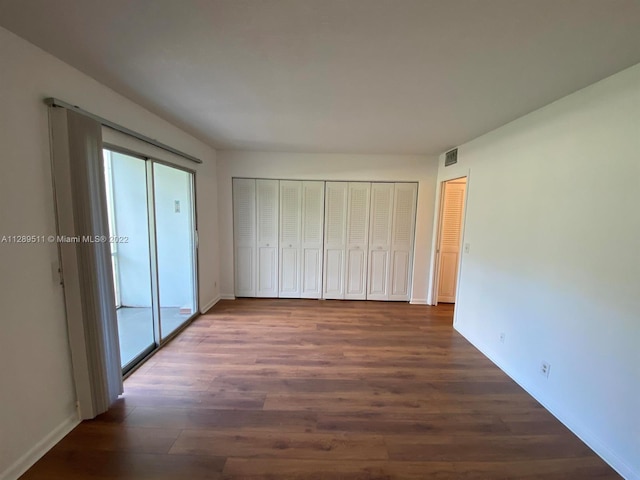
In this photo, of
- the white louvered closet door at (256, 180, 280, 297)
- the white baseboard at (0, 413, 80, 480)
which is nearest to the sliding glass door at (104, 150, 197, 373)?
the white louvered closet door at (256, 180, 280, 297)

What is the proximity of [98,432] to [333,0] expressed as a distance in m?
2.85

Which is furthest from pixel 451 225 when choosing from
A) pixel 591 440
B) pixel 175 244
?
pixel 175 244

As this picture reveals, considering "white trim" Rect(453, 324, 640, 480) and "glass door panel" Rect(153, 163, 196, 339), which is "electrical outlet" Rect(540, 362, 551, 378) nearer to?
"white trim" Rect(453, 324, 640, 480)

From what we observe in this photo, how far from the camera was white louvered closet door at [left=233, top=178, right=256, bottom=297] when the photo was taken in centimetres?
427

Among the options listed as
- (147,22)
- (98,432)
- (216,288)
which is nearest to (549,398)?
(98,432)

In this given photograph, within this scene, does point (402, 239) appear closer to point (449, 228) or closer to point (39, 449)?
point (449, 228)

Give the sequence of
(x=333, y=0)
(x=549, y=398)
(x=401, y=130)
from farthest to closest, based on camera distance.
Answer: (x=401, y=130) → (x=549, y=398) → (x=333, y=0)

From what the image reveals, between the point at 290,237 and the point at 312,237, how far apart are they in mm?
368

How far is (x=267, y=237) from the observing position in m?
4.37

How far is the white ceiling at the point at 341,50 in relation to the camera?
1160 millimetres

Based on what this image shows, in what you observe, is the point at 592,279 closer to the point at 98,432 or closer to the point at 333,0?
the point at 333,0

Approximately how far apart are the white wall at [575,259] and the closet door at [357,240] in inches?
72.4

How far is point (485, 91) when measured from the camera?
1.92 meters

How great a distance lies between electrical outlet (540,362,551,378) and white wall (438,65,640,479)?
0.12 feet
